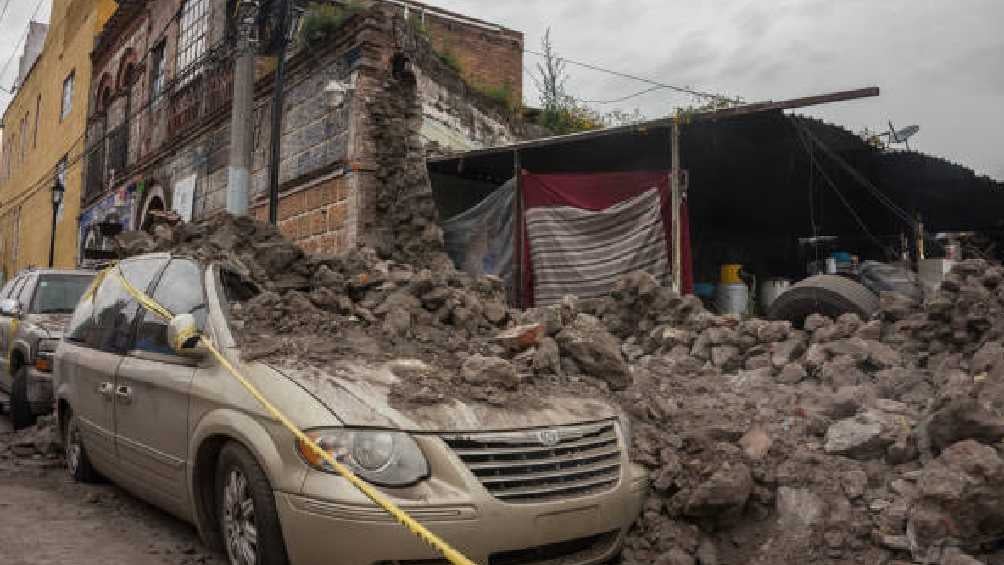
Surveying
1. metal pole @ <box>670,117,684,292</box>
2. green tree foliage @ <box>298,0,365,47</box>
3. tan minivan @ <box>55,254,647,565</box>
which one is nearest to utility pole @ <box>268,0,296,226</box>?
green tree foliage @ <box>298,0,365,47</box>

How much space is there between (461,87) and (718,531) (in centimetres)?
1020

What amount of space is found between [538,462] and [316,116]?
31.6ft

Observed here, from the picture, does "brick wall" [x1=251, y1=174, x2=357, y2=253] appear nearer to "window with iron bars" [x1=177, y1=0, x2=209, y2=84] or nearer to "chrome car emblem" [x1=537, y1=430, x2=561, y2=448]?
"window with iron bars" [x1=177, y1=0, x2=209, y2=84]

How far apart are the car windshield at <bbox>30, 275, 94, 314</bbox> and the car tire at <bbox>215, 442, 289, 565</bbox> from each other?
5.48 metres

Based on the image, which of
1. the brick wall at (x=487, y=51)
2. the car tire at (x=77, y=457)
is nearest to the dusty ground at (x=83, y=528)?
the car tire at (x=77, y=457)

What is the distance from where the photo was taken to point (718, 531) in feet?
12.2

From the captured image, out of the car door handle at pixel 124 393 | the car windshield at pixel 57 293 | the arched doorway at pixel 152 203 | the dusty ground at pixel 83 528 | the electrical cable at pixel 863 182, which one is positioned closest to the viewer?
the dusty ground at pixel 83 528

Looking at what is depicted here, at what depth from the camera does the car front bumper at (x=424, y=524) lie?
277 centimetres

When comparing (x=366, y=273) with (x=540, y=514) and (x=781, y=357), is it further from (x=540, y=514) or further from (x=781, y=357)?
(x=781, y=357)

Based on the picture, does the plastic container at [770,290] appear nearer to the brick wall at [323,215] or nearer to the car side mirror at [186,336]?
the brick wall at [323,215]

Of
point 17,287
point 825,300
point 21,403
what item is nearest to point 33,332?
point 21,403

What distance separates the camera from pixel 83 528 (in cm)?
435

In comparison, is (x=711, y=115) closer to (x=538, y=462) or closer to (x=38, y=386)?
(x=538, y=462)

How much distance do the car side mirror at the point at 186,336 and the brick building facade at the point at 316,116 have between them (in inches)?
279
